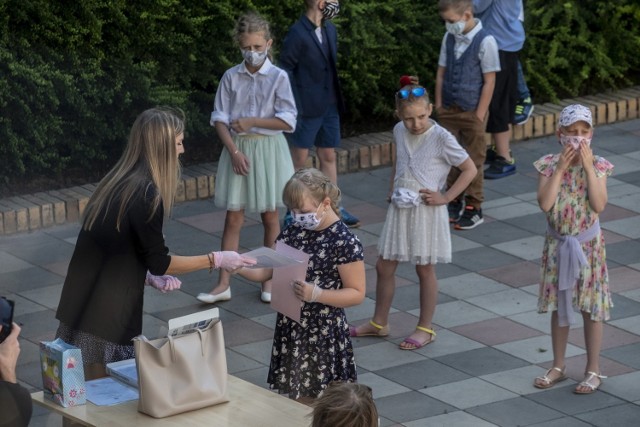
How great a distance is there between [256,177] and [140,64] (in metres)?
2.51

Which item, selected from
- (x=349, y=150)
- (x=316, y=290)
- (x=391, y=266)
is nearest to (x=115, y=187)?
(x=316, y=290)

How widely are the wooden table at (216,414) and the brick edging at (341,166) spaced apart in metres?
3.92

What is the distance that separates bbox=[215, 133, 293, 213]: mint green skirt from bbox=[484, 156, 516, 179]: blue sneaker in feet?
10.2

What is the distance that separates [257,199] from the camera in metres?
8.62

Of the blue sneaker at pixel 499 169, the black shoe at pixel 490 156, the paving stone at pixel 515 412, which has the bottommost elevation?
the paving stone at pixel 515 412

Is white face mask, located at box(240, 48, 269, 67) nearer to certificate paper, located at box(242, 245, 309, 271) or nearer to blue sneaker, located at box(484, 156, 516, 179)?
certificate paper, located at box(242, 245, 309, 271)

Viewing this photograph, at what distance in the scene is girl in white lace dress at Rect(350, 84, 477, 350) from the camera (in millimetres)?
7871

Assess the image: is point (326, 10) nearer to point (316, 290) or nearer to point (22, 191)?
point (22, 191)

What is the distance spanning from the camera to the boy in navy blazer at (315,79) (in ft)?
31.4

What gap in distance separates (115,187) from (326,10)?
396 centimetres

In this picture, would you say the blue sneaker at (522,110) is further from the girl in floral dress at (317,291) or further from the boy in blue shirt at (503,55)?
the girl in floral dress at (317,291)

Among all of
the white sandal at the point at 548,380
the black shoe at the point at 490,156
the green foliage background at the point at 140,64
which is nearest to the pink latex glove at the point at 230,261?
the white sandal at the point at 548,380

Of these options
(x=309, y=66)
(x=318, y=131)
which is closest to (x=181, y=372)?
(x=309, y=66)

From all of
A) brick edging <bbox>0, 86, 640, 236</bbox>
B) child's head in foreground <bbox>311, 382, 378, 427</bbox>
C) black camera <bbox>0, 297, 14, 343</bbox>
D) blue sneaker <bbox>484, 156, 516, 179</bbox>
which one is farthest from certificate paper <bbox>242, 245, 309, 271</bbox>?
blue sneaker <bbox>484, 156, 516, 179</bbox>
